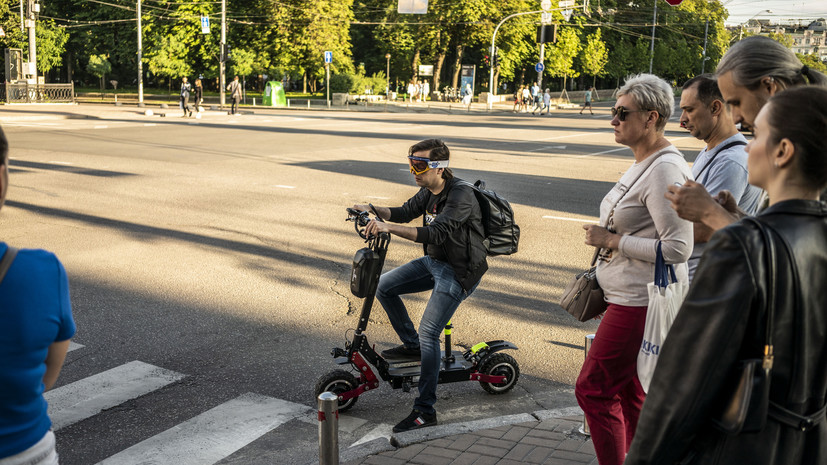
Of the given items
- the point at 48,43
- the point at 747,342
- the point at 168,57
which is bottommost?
the point at 747,342

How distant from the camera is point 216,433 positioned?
439cm

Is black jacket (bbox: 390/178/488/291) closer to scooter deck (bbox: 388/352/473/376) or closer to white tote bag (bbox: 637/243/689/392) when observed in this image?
scooter deck (bbox: 388/352/473/376)

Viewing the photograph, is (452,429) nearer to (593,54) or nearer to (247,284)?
(247,284)

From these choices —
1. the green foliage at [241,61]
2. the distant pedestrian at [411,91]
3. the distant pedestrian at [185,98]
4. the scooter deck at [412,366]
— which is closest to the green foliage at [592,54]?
the distant pedestrian at [411,91]

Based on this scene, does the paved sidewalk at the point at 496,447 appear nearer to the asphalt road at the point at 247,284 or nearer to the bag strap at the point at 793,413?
the asphalt road at the point at 247,284

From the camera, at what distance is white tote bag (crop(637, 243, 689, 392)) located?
9.21 ft

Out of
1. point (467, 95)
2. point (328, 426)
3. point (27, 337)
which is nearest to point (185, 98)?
point (467, 95)

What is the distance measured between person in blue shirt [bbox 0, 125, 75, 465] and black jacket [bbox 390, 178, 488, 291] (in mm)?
2481

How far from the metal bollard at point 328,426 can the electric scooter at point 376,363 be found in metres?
1.19

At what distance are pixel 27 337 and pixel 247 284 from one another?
220 inches

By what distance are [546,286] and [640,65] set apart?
81662 mm

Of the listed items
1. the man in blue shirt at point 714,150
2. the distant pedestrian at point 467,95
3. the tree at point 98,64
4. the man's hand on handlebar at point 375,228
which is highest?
the tree at point 98,64

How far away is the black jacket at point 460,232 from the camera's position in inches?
169

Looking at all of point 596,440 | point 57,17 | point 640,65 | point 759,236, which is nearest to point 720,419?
point 759,236
